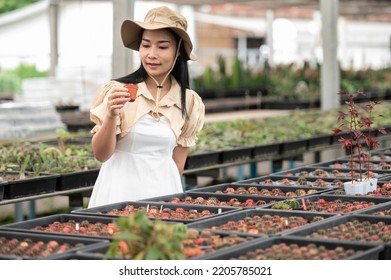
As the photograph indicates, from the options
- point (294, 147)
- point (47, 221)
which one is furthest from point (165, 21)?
point (294, 147)

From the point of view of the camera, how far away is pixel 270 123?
1023cm

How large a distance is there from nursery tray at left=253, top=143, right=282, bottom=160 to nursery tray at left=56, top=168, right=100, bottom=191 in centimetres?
216

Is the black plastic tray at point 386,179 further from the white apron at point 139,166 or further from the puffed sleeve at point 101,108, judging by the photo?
the puffed sleeve at point 101,108

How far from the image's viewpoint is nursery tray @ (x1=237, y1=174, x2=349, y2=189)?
494 cm

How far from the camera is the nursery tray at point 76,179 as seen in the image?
5.92 metres

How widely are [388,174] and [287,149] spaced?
3.23 m

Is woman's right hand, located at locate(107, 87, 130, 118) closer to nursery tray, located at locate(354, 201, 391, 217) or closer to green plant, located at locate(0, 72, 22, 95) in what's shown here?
nursery tray, located at locate(354, 201, 391, 217)

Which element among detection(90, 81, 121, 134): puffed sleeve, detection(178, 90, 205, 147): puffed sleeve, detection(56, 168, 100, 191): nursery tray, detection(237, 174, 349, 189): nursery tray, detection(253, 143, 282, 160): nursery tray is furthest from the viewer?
detection(253, 143, 282, 160): nursery tray

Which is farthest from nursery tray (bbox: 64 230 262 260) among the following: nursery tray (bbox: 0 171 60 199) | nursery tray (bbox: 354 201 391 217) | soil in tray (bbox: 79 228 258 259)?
nursery tray (bbox: 0 171 60 199)

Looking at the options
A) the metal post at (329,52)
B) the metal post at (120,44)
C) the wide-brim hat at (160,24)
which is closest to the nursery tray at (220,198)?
the wide-brim hat at (160,24)

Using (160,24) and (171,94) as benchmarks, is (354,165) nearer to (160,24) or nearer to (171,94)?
(171,94)

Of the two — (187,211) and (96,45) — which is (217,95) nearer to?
(96,45)

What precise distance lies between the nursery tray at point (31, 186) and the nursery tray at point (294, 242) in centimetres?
269
